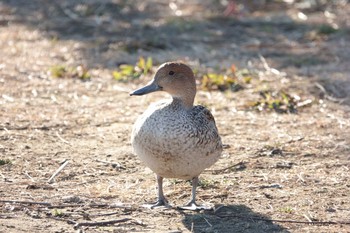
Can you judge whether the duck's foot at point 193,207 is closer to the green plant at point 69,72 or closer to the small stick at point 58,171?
the small stick at point 58,171

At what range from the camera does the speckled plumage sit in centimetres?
565

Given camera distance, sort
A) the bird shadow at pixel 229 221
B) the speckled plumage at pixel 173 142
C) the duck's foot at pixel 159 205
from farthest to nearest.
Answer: the duck's foot at pixel 159 205, the speckled plumage at pixel 173 142, the bird shadow at pixel 229 221

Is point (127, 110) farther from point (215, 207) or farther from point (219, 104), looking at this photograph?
point (215, 207)

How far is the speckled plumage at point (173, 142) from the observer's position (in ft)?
18.5

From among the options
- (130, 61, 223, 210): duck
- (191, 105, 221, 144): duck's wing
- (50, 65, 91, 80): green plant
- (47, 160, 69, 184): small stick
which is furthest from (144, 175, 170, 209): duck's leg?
(50, 65, 91, 80): green plant

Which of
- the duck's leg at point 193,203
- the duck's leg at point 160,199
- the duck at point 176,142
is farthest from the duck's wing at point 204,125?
the duck's leg at point 160,199

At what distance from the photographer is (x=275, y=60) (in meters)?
10.4

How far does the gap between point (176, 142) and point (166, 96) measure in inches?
131

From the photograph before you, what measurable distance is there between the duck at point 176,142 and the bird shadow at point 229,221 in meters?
0.14

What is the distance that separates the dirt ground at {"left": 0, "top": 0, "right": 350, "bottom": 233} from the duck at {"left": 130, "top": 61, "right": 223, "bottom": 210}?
273 millimetres

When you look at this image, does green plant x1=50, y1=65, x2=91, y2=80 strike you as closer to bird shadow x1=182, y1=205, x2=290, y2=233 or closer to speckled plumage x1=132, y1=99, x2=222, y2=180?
speckled plumage x1=132, y1=99, x2=222, y2=180

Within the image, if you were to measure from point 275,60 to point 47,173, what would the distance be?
4660 millimetres

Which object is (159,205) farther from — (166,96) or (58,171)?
(166,96)

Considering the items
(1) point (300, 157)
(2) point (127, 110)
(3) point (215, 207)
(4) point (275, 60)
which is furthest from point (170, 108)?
(4) point (275, 60)
